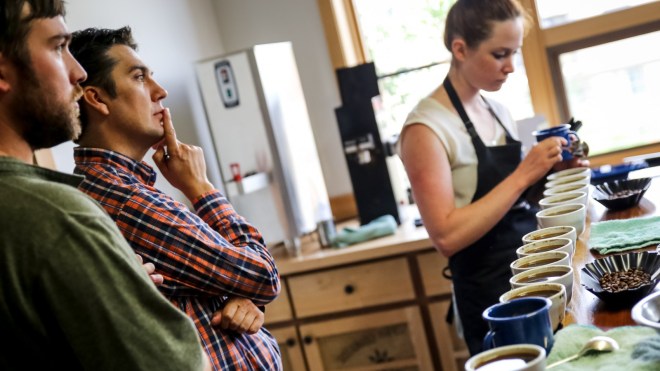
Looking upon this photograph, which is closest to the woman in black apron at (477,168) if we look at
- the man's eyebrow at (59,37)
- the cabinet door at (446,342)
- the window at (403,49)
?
the cabinet door at (446,342)

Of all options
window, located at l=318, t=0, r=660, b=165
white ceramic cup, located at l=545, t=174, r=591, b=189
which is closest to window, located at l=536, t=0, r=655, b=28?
window, located at l=318, t=0, r=660, b=165

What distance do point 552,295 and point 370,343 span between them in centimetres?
232

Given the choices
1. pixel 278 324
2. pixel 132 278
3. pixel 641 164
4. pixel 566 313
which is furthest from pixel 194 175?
pixel 278 324

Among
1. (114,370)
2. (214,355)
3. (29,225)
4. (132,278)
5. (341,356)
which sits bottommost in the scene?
(341,356)

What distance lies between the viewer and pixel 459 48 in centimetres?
239

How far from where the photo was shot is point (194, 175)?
1974mm

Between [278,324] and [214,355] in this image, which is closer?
[214,355]

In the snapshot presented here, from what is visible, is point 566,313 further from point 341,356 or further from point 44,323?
point 341,356

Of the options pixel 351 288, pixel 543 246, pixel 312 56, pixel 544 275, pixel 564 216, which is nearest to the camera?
pixel 544 275

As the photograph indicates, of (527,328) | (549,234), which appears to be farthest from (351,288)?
(527,328)

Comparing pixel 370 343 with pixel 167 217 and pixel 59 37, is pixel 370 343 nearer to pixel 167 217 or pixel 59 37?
pixel 167 217

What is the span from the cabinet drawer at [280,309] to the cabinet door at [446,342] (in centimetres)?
61

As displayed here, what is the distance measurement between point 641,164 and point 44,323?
2102mm

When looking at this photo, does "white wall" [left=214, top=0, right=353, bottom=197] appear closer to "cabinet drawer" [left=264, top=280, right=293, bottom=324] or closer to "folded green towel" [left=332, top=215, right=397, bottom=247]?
"folded green towel" [left=332, top=215, right=397, bottom=247]
